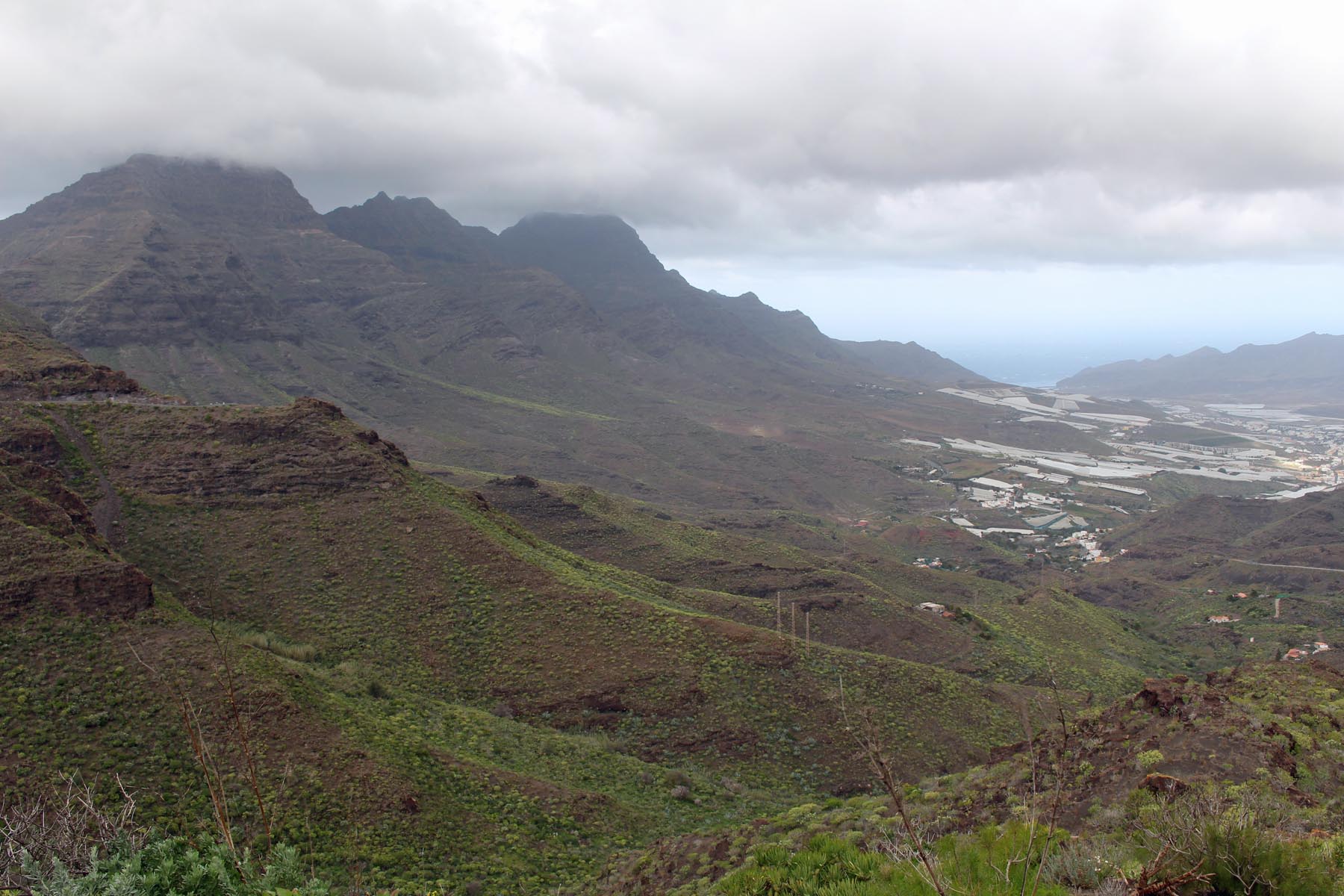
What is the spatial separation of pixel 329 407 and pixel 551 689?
2004 centimetres

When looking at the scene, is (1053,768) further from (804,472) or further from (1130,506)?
(1130,506)

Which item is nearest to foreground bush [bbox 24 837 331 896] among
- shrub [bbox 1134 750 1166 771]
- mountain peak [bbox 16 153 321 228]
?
shrub [bbox 1134 750 1166 771]

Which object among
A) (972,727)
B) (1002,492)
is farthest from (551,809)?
(1002,492)

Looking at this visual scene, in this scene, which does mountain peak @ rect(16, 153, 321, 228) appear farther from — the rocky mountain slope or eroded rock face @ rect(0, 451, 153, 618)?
eroded rock face @ rect(0, 451, 153, 618)

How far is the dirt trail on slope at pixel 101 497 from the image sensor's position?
31272 millimetres

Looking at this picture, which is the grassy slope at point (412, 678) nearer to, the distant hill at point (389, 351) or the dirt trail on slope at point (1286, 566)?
the dirt trail on slope at point (1286, 566)

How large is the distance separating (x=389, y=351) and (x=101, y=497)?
131 meters

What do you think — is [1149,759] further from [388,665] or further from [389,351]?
[389,351]

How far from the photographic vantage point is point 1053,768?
1758cm

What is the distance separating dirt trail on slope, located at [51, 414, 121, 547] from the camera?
31.3 metres

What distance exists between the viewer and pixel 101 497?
3281cm

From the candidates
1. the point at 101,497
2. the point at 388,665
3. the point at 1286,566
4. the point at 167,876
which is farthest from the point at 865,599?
the point at 1286,566

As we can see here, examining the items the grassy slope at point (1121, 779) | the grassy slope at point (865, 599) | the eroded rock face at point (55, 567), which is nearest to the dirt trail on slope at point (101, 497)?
the eroded rock face at point (55, 567)

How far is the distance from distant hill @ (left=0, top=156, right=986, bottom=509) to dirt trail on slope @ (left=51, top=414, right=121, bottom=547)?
6711 cm
